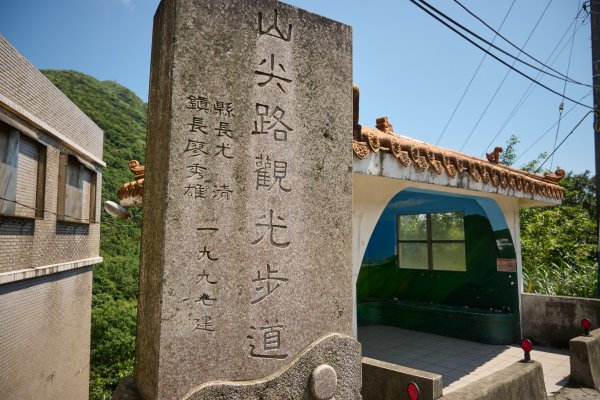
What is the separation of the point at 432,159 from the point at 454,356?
3444 millimetres

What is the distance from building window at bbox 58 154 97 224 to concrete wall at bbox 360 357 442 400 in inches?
366

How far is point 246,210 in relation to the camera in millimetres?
2201

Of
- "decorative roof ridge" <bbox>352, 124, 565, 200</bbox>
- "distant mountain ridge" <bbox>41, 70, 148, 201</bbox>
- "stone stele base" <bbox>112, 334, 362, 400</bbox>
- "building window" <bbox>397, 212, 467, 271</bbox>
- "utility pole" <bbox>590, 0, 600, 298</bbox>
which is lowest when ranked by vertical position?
"stone stele base" <bbox>112, 334, 362, 400</bbox>

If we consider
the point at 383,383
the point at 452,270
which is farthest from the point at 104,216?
the point at 383,383

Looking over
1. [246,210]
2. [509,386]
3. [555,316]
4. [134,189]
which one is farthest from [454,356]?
[246,210]

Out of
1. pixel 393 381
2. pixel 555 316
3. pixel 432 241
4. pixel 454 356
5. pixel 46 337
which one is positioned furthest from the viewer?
pixel 46 337

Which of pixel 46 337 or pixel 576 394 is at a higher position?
pixel 576 394

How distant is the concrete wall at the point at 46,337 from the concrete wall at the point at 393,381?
24.1ft

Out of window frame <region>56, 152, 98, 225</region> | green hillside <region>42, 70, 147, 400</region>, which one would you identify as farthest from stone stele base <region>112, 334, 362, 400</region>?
window frame <region>56, 152, 98, 225</region>

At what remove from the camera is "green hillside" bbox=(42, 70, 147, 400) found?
17.2 metres

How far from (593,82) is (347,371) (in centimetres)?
765

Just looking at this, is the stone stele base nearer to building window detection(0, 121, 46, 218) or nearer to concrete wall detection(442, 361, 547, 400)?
concrete wall detection(442, 361, 547, 400)

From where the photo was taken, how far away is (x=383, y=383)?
A: 3.41 m

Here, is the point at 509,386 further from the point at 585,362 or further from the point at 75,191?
the point at 75,191
